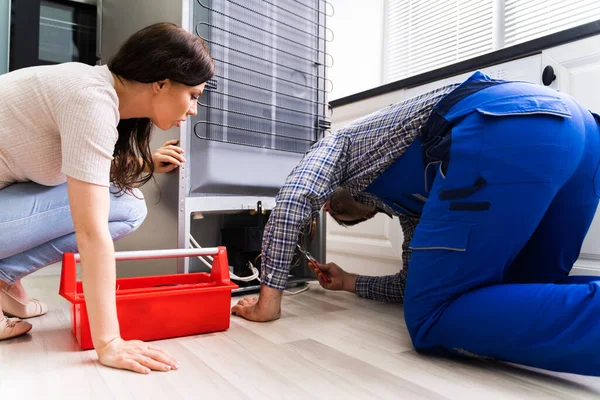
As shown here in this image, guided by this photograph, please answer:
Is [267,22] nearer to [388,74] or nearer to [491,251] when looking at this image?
[491,251]

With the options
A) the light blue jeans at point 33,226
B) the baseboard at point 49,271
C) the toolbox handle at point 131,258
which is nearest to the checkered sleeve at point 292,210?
the toolbox handle at point 131,258

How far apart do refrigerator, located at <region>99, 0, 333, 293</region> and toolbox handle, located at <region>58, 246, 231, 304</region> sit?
0.21 metres

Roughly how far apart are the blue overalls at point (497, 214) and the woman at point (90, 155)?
0.54 m

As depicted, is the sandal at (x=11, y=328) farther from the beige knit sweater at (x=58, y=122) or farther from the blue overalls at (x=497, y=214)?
the blue overalls at (x=497, y=214)

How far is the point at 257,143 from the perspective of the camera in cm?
159

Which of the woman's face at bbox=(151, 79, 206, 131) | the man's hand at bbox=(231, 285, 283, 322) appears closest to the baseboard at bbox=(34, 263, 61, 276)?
the man's hand at bbox=(231, 285, 283, 322)

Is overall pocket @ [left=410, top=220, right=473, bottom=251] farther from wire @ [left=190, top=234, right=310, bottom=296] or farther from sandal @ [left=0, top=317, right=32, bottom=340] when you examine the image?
sandal @ [left=0, top=317, right=32, bottom=340]

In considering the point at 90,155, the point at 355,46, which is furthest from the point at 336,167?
the point at 355,46

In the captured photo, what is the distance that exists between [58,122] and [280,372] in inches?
24.7

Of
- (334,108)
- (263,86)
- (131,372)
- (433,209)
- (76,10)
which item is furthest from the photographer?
(334,108)

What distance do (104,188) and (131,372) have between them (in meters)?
0.34

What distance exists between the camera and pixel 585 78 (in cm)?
127

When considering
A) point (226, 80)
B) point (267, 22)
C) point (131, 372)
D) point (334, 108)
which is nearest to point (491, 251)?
point (131, 372)

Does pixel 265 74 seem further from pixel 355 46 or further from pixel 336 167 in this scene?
pixel 355 46
